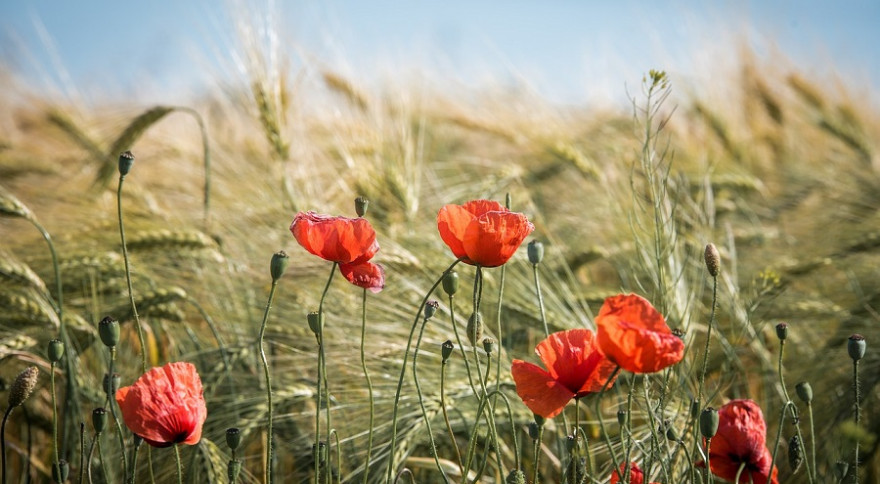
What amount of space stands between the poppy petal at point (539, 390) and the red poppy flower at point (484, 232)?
0.12 m

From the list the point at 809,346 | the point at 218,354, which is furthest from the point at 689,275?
the point at 218,354

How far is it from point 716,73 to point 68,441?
10.8 ft

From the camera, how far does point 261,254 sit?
1797mm

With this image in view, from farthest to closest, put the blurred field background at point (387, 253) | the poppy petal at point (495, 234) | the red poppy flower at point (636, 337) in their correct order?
1. the blurred field background at point (387, 253)
2. the poppy petal at point (495, 234)
3. the red poppy flower at point (636, 337)

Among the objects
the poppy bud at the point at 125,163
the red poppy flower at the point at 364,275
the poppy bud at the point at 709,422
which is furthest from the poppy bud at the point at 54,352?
the poppy bud at the point at 709,422

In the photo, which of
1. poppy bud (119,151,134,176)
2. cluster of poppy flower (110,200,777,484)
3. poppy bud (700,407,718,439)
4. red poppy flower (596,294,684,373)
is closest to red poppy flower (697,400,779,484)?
cluster of poppy flower (110,200,777,484)

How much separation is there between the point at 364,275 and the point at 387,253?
1.73 ft

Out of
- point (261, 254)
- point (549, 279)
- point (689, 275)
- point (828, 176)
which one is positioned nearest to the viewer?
point (549, 279)

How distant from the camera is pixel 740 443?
3.22 feet

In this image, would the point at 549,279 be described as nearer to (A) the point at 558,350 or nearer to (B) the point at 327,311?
(B) the point at 327,311

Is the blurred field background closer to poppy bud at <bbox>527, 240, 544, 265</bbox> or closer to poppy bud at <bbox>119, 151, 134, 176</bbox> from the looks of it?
poppy bud at <bbox>527, 240, 544, 265</bbox>

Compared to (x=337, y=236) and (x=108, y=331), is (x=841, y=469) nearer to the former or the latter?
(x=337, y=236)

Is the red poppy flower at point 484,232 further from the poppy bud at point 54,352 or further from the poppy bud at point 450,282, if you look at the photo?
the poppy bud at point 54,352

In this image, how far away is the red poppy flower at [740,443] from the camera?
38.4 inches
